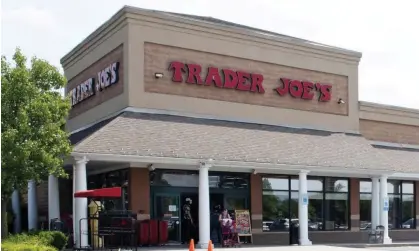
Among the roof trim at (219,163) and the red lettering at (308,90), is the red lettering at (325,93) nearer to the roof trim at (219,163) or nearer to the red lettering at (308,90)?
the red lettering at (308,90)

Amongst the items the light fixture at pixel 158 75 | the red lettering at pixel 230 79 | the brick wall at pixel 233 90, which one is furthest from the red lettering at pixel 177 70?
the red lettering at pixel 230 79

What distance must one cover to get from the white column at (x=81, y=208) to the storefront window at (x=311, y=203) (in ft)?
29.2

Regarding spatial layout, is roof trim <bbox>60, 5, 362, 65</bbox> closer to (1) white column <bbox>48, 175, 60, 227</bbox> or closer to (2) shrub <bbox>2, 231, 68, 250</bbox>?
(1) white column <bbox>48, 175, 60, 227</bbox>

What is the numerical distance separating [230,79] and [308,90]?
184 inches

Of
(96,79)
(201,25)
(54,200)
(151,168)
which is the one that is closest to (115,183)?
(151,168)

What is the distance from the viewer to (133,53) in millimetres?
23016

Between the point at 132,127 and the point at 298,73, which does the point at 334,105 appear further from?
the point at 132,127

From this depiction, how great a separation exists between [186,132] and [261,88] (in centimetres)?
524

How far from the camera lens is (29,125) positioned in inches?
697

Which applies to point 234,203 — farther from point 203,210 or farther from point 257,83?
point 257,83

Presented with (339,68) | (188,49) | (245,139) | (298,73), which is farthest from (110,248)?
(339,68)

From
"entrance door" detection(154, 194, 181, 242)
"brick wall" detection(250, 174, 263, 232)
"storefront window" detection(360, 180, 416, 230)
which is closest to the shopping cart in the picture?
"entrance door" detection(154, 194, 181, 242)

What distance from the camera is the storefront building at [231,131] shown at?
21703 mm

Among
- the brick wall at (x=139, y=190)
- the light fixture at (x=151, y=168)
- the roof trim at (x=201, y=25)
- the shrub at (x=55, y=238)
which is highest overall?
the roof trim at (x=201, y=25)
